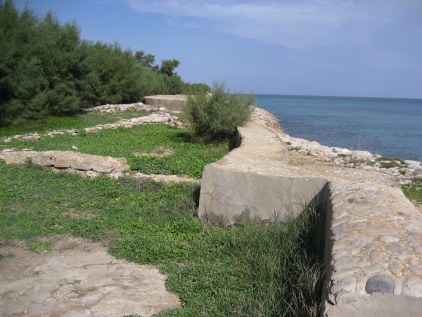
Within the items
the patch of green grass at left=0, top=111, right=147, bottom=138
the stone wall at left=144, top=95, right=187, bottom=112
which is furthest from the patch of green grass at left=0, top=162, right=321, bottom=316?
the stone wall at left=144, top=95, right=187, bottom=112

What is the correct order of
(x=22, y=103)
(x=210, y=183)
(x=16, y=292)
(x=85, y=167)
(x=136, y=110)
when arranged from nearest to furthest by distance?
(x=16, y=292) < (x=210, y=183) < (x=85, y=167) < (x=22, y=103) < (x=136, y=110)

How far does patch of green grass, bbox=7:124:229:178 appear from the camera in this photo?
8422 millimetres

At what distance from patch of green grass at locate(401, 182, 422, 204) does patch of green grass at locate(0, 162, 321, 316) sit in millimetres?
4016

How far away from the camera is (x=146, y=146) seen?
1114cm

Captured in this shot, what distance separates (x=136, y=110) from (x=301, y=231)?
16109mm

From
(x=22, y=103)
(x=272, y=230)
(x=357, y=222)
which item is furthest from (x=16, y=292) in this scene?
(x=22, y=103)

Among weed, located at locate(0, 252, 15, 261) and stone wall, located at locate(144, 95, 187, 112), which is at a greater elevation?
stone wall, located at locate(144, 95, 187, 112)

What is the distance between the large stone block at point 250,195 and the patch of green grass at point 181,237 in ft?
0.85

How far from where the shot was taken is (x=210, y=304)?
358cm

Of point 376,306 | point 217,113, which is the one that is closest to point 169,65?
point 217,113

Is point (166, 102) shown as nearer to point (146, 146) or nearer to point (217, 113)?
point (217, 113)

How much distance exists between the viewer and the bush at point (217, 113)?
11.7 m

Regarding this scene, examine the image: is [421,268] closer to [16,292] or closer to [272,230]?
[272,230]

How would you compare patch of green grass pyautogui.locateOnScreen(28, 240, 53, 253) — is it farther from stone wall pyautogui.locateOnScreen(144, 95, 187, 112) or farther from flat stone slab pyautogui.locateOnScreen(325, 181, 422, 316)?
stone wall pyautogui.locateOnScreen(144, 95, 187, 112)
